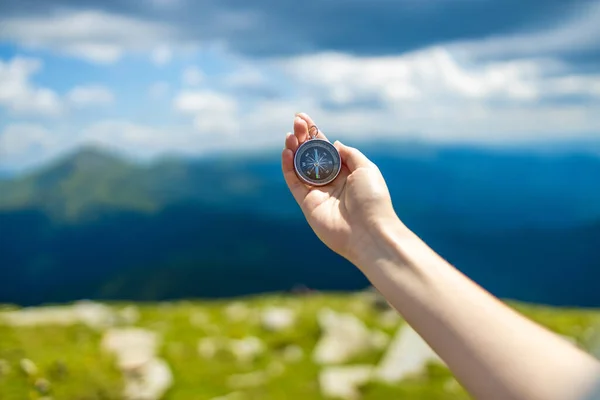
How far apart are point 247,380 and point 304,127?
7814 millimetres

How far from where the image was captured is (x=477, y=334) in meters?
3.18

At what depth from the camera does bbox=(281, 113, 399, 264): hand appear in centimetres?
448

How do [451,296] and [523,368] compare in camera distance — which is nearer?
[523,368]

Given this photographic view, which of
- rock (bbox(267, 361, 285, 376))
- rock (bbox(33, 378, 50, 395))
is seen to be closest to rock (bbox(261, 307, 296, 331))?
rock (bbox(267, 361, 285, 376))

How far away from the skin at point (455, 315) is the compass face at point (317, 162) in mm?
532

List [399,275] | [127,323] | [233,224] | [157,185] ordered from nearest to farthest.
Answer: [399,275], [127,323], [233,224], [157,185]

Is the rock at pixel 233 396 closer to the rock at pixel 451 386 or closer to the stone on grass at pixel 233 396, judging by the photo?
the stone on grass at pixel 233 396

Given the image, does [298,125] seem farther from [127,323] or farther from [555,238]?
[555,238]

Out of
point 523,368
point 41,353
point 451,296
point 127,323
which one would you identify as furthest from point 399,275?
point 127,323

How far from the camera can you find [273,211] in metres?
53.1

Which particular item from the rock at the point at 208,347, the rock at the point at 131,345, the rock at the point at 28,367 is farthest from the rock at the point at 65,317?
the rock at the point at 28,367

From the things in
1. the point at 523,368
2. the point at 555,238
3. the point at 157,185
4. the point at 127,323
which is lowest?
the point at 523,368

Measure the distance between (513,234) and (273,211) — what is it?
21.8 m

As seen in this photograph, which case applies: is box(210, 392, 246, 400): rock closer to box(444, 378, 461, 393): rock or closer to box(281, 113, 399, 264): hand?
box(444, 378, 461, 393): rock
